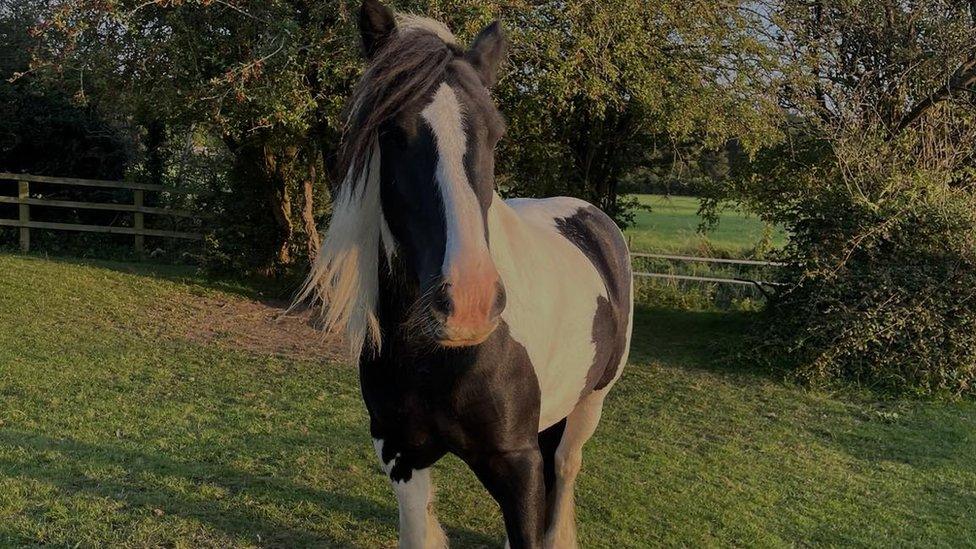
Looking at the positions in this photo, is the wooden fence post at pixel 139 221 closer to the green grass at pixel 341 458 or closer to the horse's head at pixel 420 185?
the green grass at pixel 341 458

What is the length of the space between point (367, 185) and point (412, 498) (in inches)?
46.6

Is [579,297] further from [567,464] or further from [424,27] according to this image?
[424,27]

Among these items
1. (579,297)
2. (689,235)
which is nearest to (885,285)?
(579,297)

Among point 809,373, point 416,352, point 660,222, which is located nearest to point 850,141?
point 809,373

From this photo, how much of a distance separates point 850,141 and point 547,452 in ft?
20.0

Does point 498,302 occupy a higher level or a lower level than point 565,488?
A: higher

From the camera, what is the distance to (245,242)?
10469mm

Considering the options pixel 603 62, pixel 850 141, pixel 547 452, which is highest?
pixel 603 62

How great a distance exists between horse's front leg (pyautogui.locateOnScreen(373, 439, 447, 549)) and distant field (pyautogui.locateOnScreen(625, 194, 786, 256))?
709 cm

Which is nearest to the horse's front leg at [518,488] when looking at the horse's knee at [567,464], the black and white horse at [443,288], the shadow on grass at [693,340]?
the black and white horse at [443,288]

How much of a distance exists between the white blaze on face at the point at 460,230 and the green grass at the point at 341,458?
2234 mm

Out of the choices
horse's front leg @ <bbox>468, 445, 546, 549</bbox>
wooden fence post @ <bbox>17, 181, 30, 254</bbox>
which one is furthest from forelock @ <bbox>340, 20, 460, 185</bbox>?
wooden fence post @ <bbox>17, 181, 30, 254</bbox>

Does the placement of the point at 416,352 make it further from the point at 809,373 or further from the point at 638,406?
the point at 809,373

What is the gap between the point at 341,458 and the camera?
4.38 meters
